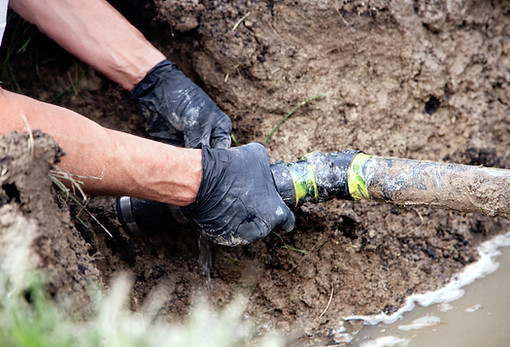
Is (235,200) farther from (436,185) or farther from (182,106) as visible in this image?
(436,185)

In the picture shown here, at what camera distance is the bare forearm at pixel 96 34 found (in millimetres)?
1970

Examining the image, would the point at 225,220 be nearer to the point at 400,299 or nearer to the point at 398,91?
the point at 400,299

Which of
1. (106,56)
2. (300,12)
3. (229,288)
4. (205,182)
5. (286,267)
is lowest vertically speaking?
(229,288)

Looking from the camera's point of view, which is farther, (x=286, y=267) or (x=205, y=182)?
(x=286, y=267)

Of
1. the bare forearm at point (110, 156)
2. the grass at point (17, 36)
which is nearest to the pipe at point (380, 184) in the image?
the bare forearm at point (110, 156)

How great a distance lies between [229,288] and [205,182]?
68 cm

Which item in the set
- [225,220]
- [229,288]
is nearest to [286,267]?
[229,288]

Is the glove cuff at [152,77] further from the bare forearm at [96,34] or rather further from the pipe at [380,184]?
the pipe at [380,184]

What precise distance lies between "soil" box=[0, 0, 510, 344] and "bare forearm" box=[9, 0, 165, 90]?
237mm

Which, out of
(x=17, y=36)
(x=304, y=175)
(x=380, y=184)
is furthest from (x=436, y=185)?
(x=17, y=36)

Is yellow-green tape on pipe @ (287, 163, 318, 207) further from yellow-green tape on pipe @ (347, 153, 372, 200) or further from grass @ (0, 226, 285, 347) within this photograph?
grass @ (0, 226, 285, 347)

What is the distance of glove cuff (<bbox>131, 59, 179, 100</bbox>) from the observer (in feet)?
6.70

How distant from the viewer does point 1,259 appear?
1111 millimetres

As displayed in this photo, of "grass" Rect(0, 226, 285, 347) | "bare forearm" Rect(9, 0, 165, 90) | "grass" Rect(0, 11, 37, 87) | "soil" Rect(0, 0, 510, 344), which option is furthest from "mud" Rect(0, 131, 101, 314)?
"grass" Rect(0, 11, 37, 87)
